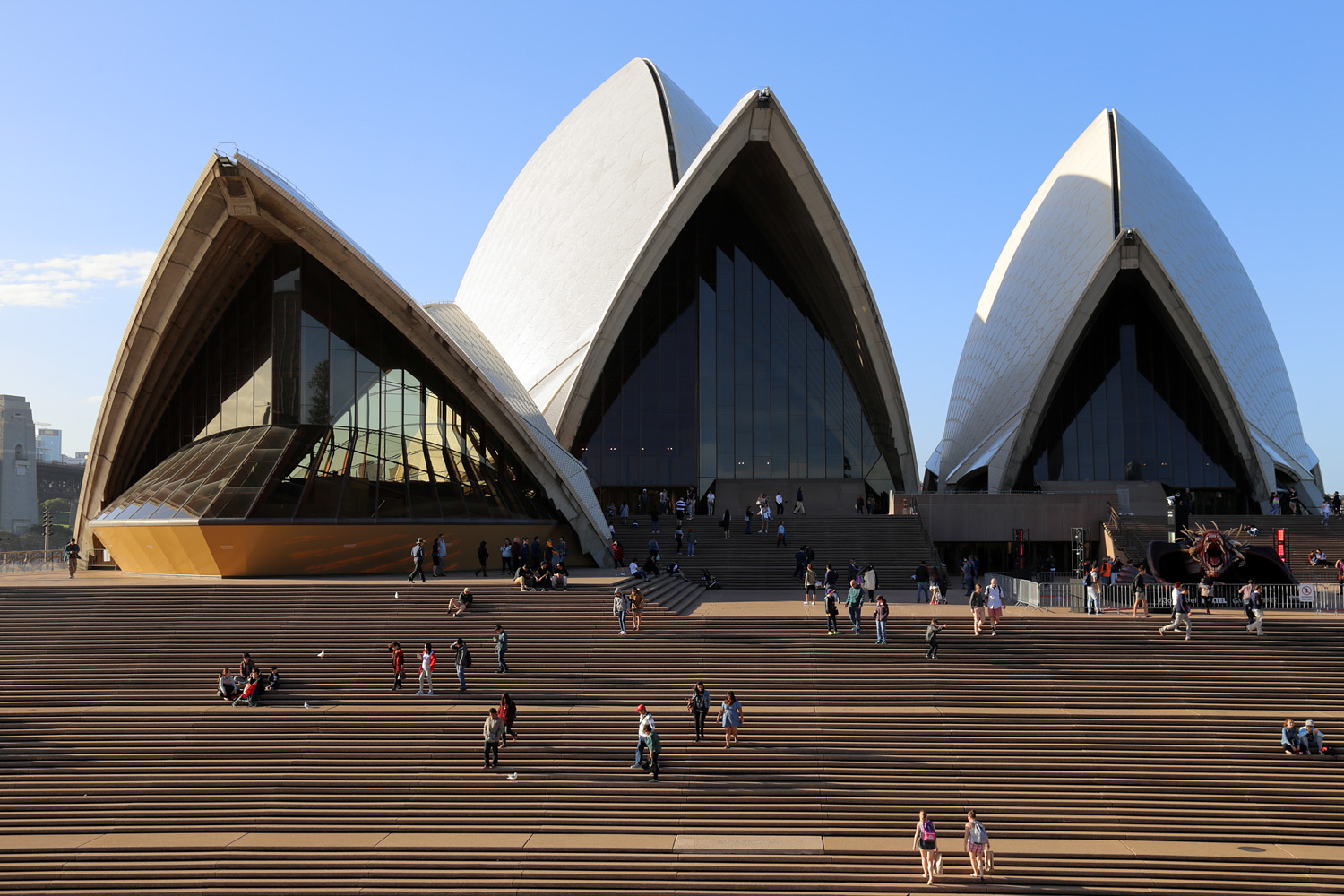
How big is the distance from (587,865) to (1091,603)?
12.0 m

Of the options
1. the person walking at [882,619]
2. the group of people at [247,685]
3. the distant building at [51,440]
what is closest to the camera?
the group of people at [247,685]

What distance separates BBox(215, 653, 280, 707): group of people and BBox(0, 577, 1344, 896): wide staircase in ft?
0.85

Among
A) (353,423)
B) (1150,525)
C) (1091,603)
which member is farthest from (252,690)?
(1150,525)

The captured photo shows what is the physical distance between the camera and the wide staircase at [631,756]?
444 inches

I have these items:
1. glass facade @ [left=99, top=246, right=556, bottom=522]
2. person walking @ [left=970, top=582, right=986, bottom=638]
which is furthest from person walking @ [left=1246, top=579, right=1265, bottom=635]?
glass facade @ [left=99, top=246, right=556, bottom=522]

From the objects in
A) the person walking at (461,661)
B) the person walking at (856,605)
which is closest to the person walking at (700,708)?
the person walking at (461,661)

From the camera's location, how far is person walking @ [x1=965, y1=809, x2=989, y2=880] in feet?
35.7

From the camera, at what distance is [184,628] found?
17906mm

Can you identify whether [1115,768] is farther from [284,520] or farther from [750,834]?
[284,520]

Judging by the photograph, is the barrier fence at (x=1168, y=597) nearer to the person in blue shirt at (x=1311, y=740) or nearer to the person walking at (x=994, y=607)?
the person walking at (x=994, y=607)

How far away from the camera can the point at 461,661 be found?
1587 centimetres

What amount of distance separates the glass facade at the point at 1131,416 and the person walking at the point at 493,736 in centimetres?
2851

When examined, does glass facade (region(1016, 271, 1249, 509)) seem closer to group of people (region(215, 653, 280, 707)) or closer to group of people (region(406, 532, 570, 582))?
group of people (region(406, 532, 570, 582))

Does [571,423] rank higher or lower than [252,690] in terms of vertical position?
higher
